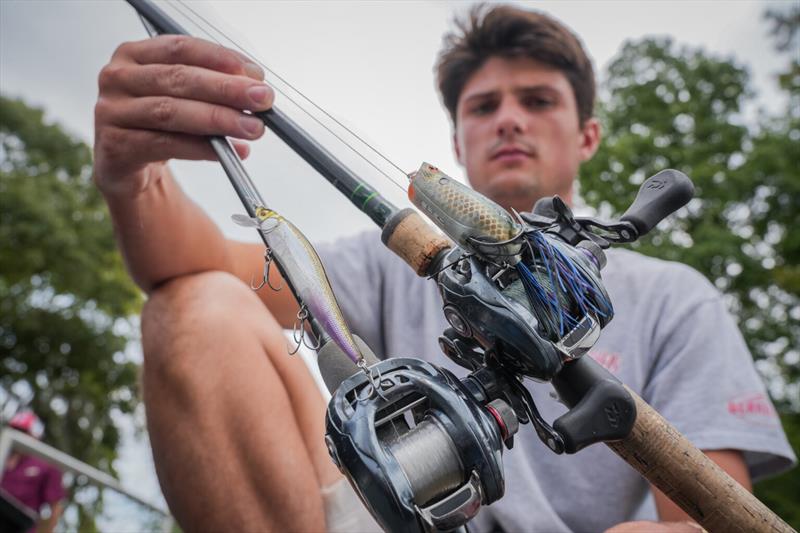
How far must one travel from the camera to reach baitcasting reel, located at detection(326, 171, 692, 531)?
65 cm

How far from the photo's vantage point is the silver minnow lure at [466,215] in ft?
2.38

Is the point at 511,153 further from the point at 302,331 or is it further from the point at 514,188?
the point at 302,331

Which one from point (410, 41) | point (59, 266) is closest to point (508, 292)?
point (410, 41)

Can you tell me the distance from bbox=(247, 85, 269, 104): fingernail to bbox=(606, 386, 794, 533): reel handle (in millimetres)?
730

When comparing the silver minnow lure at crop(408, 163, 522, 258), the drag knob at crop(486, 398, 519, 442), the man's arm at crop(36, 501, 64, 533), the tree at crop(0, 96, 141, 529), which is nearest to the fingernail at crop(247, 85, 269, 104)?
the silver minnow lure at crop(408, 163, 522, 258)

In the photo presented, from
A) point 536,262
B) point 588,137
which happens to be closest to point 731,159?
point 588,137

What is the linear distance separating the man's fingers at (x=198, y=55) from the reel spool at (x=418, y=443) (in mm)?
666

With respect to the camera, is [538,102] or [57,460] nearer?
[538,102]

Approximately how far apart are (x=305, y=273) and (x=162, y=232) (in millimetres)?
816

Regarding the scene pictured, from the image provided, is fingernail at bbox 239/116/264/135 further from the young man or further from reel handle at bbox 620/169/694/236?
reel handle at bbox 620/169/694/236

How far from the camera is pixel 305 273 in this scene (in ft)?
2.70

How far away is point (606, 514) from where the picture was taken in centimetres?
167

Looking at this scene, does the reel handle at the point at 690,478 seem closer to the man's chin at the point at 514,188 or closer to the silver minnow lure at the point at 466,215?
the silver minnow lure at the point at 466,215

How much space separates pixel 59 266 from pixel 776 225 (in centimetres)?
1289
